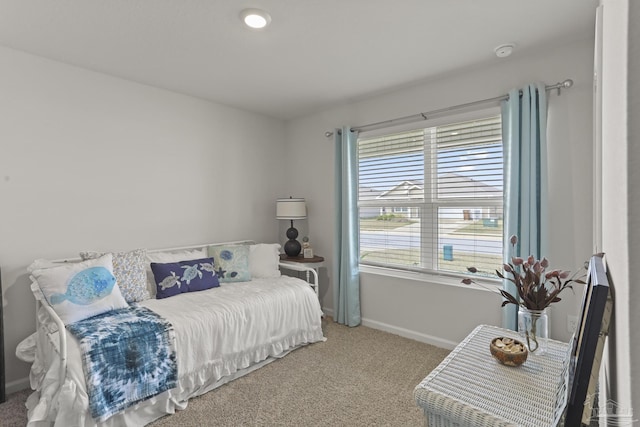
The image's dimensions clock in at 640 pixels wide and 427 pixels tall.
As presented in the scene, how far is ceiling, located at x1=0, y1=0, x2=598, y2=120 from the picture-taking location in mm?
1972

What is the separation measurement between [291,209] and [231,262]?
0.95 metres

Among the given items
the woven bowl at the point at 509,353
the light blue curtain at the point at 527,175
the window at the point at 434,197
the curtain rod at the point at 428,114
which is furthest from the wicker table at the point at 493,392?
the curtain rod at the point at 428,114

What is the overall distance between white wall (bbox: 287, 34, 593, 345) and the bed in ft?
2.99

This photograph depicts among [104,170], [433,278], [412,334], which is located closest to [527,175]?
[433,278]

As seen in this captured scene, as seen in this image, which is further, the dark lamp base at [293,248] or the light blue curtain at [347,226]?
the dark lamp base at [293,248]

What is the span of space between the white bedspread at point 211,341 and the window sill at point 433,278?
80 centimetres

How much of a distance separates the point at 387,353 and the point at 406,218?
1.30 meters

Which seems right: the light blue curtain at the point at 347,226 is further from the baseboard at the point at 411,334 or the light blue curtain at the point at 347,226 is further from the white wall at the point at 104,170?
the white wall at the point at 104,170

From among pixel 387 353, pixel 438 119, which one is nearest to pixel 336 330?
pixel 387 353

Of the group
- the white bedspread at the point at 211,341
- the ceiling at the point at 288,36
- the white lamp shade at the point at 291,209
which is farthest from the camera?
the white lamp shade at the point at 291,209

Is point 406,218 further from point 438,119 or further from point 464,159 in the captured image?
point 438,119

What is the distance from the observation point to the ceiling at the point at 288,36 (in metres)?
1.97

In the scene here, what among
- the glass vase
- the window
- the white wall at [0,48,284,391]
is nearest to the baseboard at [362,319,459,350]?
the window

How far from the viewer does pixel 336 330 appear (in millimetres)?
3494
